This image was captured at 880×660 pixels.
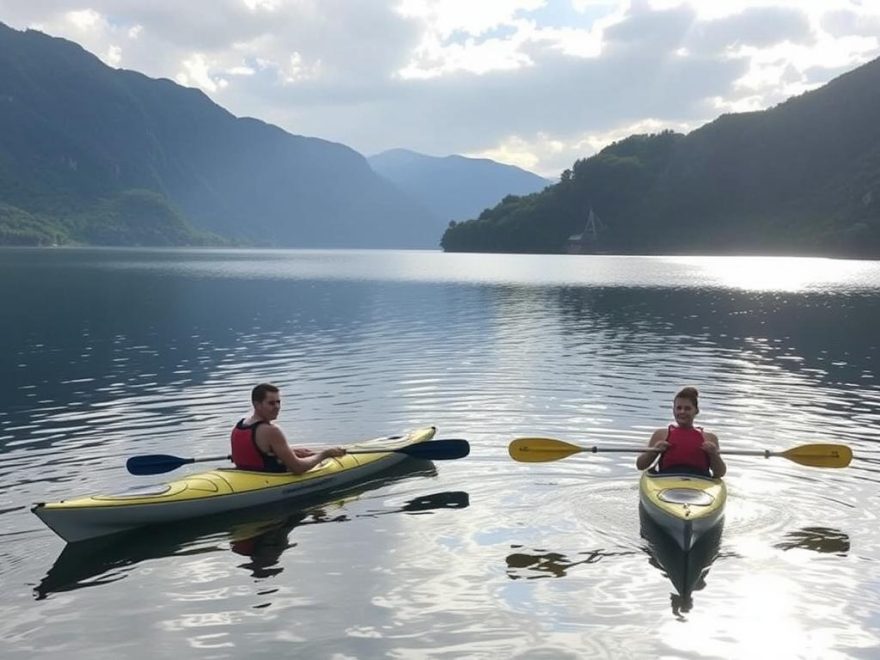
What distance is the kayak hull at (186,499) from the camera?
12977 millimetres

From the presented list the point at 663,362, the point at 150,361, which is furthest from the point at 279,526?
the point at 663,362

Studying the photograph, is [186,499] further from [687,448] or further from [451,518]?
[687,448]

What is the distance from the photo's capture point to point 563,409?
25172 millimetres

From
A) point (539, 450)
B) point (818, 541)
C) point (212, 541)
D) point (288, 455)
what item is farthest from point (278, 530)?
point (818, 541)

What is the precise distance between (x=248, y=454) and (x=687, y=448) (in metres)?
8.18

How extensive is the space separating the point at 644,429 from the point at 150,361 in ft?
71.7

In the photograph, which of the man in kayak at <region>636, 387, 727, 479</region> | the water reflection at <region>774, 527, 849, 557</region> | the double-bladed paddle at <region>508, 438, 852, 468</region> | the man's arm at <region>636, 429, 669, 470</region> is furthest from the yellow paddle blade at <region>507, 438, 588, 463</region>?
the water reflection at <region>774, 527, 849, 557</region>

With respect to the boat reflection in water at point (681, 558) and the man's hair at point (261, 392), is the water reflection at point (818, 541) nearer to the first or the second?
the boat reflection in water at point (681, 558)

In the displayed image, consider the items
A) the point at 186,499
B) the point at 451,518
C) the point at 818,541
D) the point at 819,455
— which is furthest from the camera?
the point at 819,455

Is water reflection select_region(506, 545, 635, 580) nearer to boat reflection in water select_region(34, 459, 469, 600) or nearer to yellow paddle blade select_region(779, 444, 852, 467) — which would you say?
boat reflection in water select_region(34, 459, 469, 600)

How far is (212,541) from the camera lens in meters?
13.6

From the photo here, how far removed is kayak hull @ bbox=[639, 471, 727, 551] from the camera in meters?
12.4

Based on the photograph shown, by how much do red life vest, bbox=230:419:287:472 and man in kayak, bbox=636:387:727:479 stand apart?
7117 mm

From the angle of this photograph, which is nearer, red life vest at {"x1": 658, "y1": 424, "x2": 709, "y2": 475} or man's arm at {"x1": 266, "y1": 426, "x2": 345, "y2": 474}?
red life vest at {"x1": 658, "y1": 424, "x2": 709, "y2": 475}
